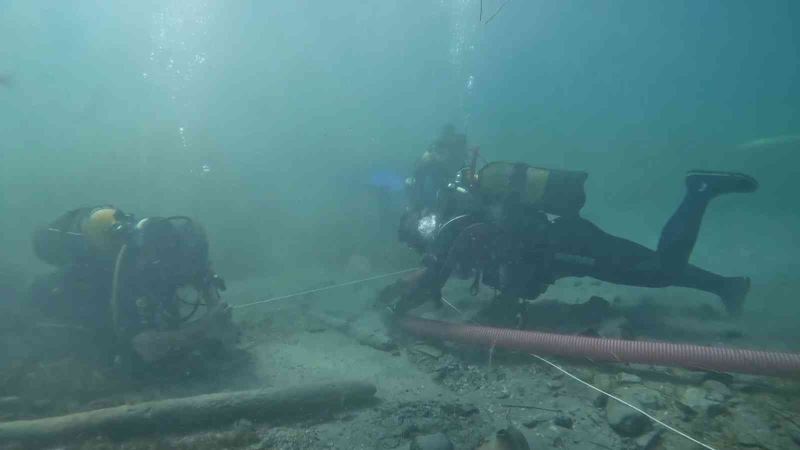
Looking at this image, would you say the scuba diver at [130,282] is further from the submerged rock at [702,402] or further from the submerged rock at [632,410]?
the submerged rock at [702,402]

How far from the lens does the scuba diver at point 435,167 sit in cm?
1191

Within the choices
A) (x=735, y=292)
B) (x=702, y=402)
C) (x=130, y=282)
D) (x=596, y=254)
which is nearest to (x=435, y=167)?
(x=596, y=254)

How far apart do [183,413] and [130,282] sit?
2.15 meters

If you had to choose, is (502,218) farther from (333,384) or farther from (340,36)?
(340,36)

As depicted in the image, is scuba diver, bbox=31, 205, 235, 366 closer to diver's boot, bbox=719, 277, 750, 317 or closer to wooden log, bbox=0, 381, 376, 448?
wooden log, bbox=0, 381, 376, 448

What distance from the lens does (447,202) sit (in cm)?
710

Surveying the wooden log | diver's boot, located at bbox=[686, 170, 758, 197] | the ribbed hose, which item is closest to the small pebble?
the ribbed hose

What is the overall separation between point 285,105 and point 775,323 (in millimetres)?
45313

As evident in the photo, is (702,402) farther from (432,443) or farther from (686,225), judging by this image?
(686,225)

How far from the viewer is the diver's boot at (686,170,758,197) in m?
6.35

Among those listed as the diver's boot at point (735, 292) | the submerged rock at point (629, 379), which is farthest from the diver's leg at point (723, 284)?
the submerged rock at point (629, 379)

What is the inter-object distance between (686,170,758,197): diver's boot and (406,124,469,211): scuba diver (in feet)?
18.9

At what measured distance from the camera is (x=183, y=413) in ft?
14.1

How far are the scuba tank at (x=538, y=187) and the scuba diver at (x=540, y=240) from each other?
0.5 inches
